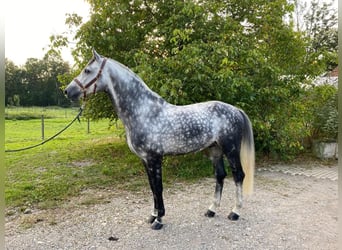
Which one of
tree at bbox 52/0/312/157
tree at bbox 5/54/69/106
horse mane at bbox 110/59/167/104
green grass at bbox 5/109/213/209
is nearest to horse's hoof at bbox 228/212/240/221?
horse mane at bbox 110/59/167/104

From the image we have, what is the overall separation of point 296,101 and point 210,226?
3.44 metres

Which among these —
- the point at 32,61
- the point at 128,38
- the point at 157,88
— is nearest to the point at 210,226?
the point at 157,88

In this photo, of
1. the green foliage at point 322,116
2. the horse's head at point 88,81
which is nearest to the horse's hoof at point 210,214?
the horse's head at point 88,81

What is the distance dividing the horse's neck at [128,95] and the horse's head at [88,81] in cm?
14

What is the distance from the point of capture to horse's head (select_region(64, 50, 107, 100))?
2734 mm

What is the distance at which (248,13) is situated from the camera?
5422 mm

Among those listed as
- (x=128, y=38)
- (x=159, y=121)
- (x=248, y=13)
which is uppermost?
(x=248, y=13)

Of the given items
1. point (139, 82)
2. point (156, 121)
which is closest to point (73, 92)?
point (139, 82)

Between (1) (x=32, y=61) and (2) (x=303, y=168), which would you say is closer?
(2) (x=303, y=168)

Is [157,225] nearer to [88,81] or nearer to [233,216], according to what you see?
[233,216]

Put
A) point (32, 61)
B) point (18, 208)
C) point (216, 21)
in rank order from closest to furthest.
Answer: point (18, 208) → point (216, 21) → point (32, 61)

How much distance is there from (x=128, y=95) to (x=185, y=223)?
1488 millimetres

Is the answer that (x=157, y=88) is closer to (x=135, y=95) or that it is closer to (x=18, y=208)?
(x=135, y=95)

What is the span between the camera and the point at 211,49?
173 inches
